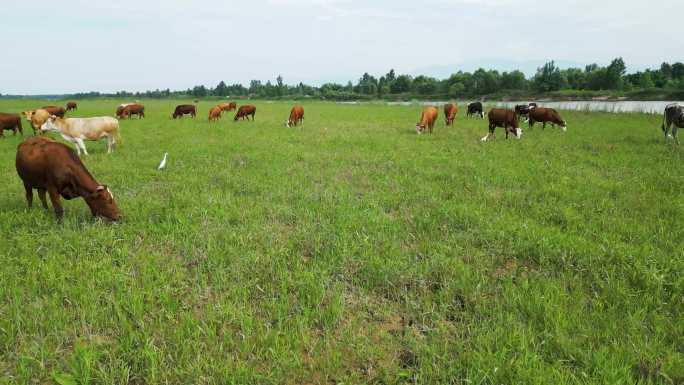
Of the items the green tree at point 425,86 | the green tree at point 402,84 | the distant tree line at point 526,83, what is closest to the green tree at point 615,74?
the distant tree line at point 526,83

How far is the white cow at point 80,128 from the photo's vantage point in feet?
37.6

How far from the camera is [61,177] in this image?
5.62 metres

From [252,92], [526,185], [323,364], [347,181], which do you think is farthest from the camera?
[252,92]

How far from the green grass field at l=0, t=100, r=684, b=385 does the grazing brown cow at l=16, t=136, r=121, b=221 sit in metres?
0.33

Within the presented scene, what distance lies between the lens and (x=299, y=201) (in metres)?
6.86

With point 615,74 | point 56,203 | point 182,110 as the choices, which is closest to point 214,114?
point 182,110

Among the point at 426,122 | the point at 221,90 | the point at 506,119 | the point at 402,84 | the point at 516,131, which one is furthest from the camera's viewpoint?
the point at 221,90

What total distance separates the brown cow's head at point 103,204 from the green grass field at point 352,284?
0.71ft

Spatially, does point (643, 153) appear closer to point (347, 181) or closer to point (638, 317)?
point (347, 181)

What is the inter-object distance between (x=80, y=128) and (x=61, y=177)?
764 centimetres

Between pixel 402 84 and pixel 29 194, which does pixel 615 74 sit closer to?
pixel 402 84

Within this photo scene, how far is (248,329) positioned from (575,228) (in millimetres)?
4833

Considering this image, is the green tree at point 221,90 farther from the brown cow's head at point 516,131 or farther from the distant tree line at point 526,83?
the brown cow's head at point 516,131

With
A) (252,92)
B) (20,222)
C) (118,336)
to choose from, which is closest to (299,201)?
(118,336)
